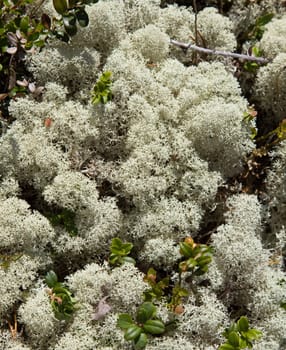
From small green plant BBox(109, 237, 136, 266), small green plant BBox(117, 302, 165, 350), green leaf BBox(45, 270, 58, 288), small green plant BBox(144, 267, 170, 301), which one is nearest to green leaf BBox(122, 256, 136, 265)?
small green plant BBox(109, 237, 136, 266)

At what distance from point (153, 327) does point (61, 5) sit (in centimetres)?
174

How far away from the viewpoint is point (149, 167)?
9.17ft

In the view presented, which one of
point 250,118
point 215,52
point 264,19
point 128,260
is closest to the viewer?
point 128,260

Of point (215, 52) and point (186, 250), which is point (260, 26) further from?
point (186, 250)

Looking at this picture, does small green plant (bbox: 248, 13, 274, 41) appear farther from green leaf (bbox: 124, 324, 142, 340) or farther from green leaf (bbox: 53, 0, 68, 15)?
green leaf (bbox: 124, 324, 142, 340)

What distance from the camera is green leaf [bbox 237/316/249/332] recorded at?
2449mm

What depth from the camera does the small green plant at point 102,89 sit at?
2819 mm

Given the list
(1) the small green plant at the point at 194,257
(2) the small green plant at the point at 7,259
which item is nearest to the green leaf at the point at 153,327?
(1) the small green plant at the point at 194,257

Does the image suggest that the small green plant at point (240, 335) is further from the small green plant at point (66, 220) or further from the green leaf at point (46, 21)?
the green leaf at point (46, 21)

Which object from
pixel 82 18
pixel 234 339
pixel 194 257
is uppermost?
pixel 82 18

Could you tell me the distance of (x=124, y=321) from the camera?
2.38 metres

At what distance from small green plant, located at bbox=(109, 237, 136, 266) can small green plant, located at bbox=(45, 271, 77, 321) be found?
275mm

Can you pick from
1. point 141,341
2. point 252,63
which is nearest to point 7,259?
point 141,341

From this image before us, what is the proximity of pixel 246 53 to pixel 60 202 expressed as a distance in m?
1.61
